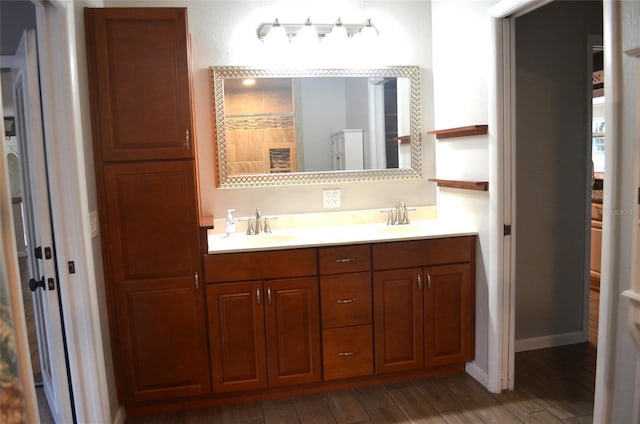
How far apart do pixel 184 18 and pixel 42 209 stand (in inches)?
42.1

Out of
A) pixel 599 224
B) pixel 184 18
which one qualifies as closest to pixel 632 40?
pixel 184 18

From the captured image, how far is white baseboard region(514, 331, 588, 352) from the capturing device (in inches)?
126

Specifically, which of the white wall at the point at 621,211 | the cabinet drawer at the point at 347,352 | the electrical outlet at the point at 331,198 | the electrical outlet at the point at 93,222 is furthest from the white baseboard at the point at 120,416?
the white wall at the point at 621,211

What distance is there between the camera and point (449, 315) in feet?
9.06

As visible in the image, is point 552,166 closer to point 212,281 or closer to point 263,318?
point 263,318

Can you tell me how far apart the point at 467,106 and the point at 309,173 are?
3.29 ft

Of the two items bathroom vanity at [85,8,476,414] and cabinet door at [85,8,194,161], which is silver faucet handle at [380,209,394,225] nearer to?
bathroom vanity at [85,8,476,414]

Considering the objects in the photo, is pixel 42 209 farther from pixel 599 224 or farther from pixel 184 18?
pixel 599 224

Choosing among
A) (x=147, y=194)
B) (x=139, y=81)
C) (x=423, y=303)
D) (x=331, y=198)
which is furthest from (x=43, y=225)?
(x=423, y=303)

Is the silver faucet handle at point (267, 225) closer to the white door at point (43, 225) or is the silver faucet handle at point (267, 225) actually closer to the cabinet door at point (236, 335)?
the cabinet door at point (236, 335)

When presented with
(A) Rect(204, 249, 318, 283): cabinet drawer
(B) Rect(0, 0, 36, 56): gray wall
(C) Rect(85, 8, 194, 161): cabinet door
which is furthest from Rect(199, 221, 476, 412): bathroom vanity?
(B) Rect(0, 0, 36, 56): gray wall

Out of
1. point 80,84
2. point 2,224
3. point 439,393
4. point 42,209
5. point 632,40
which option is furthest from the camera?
point 439,393

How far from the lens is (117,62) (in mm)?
2285

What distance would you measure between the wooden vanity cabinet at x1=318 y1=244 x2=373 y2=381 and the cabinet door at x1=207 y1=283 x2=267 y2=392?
340mm
